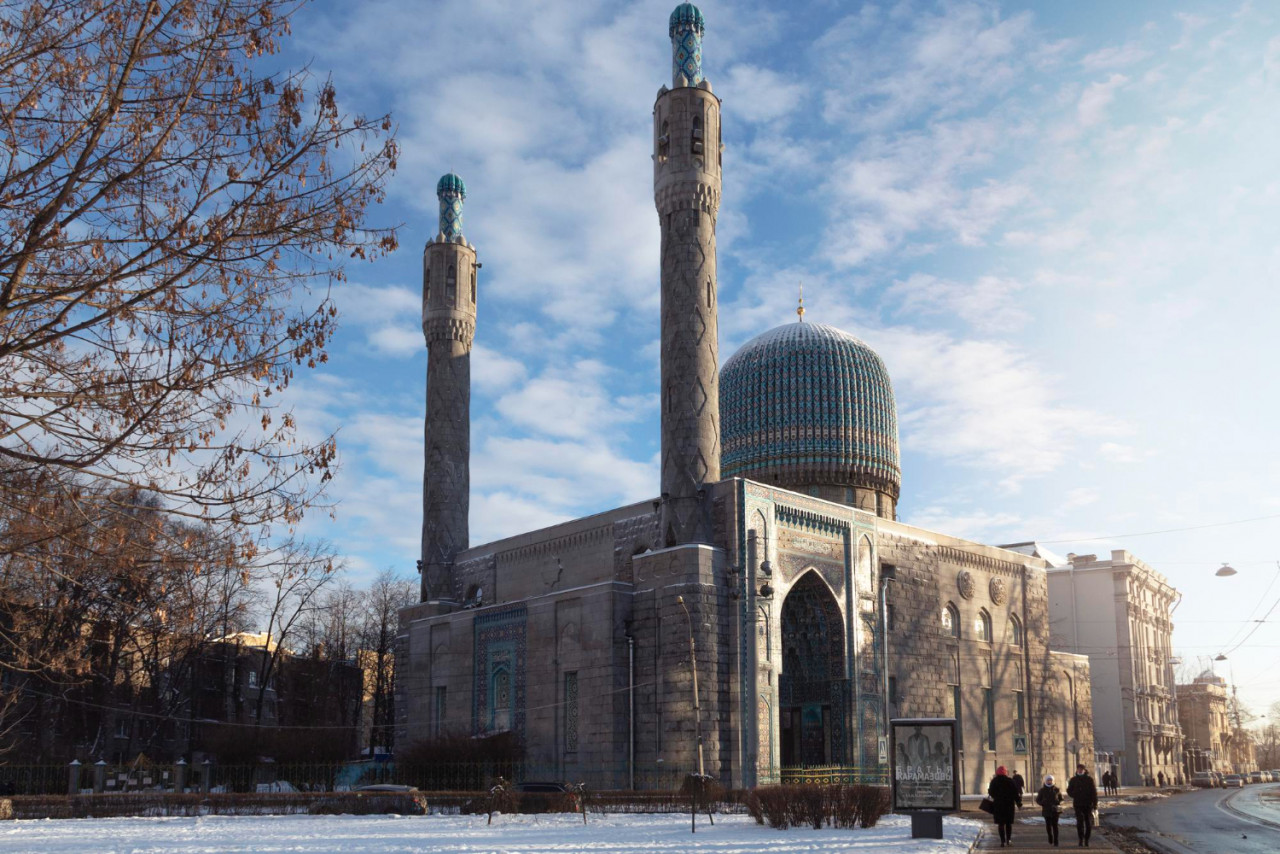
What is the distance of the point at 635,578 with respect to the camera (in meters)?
32.5

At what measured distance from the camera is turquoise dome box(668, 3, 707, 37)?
36.0 metres

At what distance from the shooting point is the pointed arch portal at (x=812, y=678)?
34938mm

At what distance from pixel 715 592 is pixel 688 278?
357 inches

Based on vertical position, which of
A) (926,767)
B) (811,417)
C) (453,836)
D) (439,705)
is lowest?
(453,836)

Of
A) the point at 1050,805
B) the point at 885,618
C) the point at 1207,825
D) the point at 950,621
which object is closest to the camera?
the point at 1050,805

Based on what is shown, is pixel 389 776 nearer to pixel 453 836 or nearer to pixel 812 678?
pixel 812 678

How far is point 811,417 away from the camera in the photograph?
140 ft

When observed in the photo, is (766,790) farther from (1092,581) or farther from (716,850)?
(1092,581)

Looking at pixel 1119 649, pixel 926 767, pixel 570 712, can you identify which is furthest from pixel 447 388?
pixel 1119 649

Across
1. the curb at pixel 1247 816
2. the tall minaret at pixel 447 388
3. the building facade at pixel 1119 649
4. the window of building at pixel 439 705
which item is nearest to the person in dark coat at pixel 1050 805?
the curb at pixel 1247 816

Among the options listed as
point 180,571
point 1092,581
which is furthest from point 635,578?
point 1092,581

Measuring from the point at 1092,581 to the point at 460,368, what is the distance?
35.9 meters

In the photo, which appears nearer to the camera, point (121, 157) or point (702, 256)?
point (121, 157)

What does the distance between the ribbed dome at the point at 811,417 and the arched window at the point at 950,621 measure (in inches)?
177
